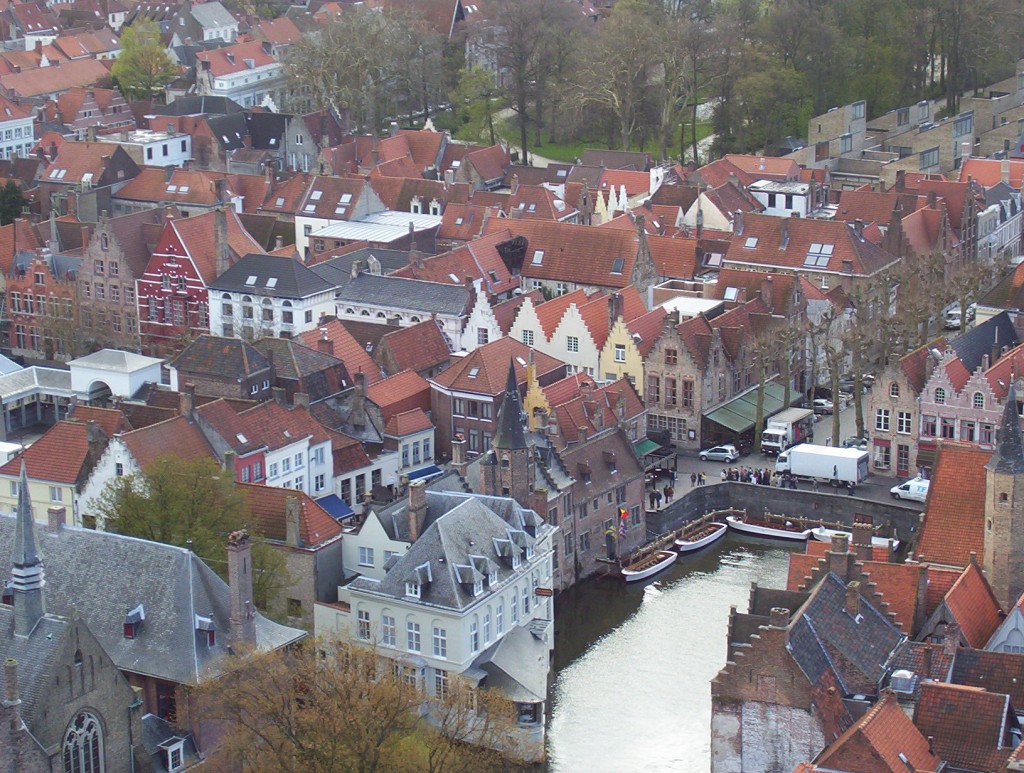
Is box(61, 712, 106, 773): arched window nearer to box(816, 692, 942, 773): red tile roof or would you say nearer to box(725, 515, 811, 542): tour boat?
box(816, 692, 942, 773): red tile roof

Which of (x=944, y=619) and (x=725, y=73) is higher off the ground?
(x=725, y=73)

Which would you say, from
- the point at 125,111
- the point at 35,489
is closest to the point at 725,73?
the point at 125,111

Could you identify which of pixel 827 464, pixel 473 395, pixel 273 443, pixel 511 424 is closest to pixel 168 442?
pixel 273 443

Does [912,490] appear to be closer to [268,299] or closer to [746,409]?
[746,409]

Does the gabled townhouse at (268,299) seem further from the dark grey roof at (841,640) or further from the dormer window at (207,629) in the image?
the dark grey roof at (841,640)

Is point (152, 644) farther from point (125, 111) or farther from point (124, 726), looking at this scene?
point (125, 111)

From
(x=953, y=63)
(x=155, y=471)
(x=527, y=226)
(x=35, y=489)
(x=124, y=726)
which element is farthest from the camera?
(x=953, y=63)
